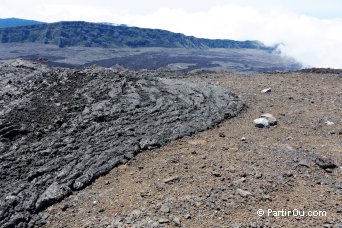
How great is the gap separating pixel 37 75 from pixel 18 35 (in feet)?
358

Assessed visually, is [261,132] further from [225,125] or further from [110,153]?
[110,153]

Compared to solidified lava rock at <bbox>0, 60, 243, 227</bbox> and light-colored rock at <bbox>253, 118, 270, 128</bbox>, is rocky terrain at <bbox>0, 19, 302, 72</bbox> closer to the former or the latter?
solidified lava rock at <bbox>0, 60, 243, 227</bbox>

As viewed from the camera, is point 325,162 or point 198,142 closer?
point 325,162

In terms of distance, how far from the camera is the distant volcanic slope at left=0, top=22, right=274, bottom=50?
10812 centimetres

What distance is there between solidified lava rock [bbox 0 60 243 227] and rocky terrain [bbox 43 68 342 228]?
1.36ft

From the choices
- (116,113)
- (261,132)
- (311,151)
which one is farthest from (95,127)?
(311,151)

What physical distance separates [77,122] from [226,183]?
4.51 meters

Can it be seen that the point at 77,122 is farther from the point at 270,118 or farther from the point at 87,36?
the point at 87,36

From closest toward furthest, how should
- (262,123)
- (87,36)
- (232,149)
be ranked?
(232,149) → (262,123) → (87,36)

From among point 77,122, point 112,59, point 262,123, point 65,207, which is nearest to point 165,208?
point 65,207

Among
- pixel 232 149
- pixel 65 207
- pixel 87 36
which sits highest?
pixel 232 149

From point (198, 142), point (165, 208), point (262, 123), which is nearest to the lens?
point (165, 208)

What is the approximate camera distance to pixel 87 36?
112 m

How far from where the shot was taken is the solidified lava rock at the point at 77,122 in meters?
7.62
